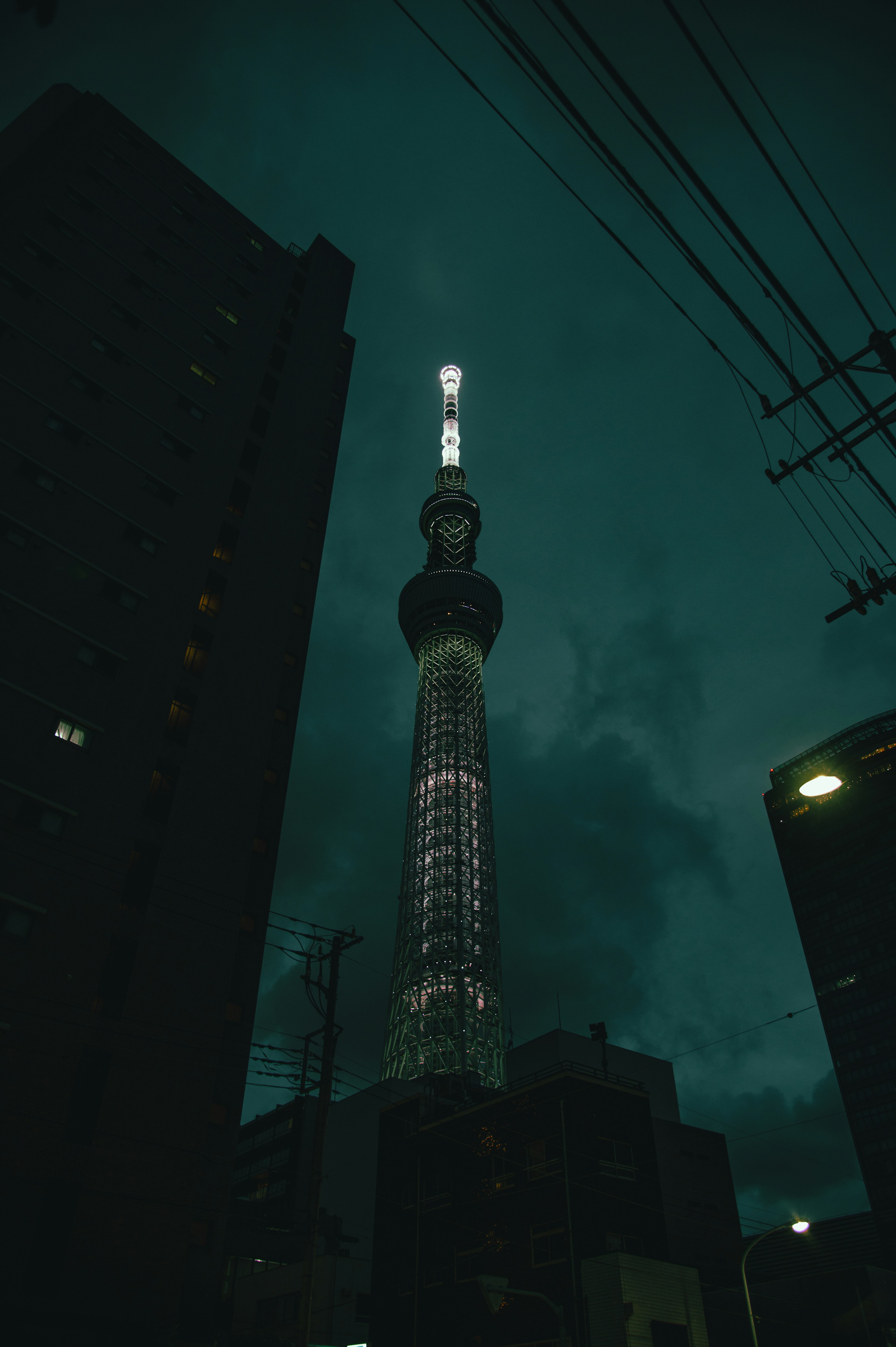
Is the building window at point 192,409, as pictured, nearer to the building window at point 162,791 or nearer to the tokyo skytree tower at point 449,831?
the building window at point 162,791

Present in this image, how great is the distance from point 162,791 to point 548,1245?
24.0 m

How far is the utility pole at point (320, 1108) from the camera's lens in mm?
19000

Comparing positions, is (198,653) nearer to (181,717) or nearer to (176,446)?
(181,717)

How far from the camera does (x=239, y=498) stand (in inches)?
1873

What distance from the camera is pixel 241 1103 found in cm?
3291

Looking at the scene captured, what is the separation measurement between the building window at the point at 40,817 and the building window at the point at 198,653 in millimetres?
10104

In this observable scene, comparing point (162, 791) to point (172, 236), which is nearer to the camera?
point (162, 791)

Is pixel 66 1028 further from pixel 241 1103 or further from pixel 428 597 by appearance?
pixel 428 597

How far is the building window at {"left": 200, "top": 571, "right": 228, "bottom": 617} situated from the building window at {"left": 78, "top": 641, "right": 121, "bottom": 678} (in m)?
6.30

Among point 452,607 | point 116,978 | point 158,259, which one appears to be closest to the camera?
point 116,978

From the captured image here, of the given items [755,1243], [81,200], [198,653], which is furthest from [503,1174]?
[81,200]

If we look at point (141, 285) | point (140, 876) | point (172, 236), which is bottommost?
point (140, 876)

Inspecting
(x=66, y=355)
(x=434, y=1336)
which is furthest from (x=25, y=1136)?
(x=66, y=355)

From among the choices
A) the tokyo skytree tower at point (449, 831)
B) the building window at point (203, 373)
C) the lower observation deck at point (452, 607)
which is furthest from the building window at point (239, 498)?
the lower observation deck at point (452, 607)
